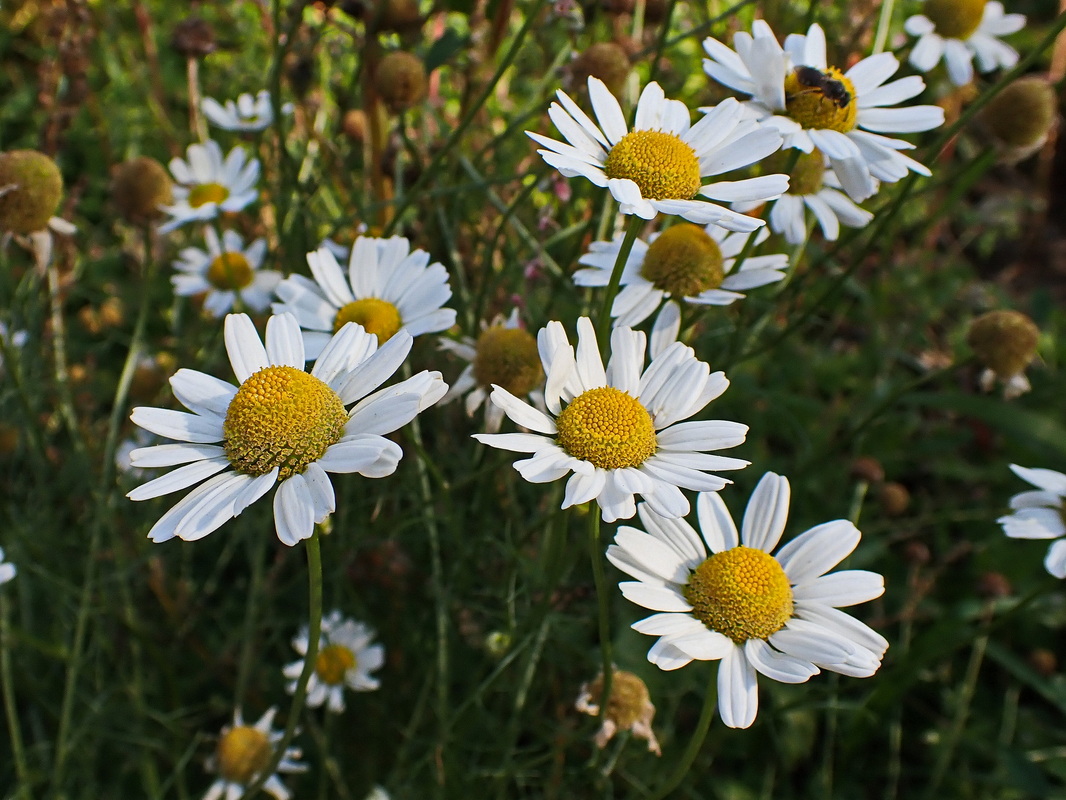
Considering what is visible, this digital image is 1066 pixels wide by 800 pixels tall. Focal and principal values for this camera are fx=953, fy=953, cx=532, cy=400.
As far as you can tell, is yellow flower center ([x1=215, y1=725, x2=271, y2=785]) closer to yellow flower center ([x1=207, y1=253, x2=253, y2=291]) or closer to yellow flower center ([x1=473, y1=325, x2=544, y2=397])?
yellow flower center ([x1=473, y1=325, x2=544, y2=397])

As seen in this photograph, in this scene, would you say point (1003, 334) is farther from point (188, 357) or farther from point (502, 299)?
point (188, 357)

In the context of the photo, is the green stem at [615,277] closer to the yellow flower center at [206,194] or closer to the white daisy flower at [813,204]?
the white daisy flower at [813,204]

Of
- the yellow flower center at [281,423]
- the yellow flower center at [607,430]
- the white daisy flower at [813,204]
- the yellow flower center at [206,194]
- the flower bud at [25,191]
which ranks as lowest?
the yellow flower center at [206,194]

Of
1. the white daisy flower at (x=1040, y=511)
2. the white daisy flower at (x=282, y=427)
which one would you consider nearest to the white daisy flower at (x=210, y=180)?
the white daisy flower at (x=282, y=427)

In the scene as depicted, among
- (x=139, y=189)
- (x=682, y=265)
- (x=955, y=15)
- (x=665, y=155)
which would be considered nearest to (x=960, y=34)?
(x=955, y=15)

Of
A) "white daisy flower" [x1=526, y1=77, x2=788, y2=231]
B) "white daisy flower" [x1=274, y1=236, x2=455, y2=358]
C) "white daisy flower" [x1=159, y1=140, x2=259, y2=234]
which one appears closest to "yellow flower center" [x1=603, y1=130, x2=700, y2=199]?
"white daisy flower" [x1=526, y1=77, x2=788, y2=231]

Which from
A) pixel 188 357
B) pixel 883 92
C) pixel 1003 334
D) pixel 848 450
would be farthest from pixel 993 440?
pixel 188 357
